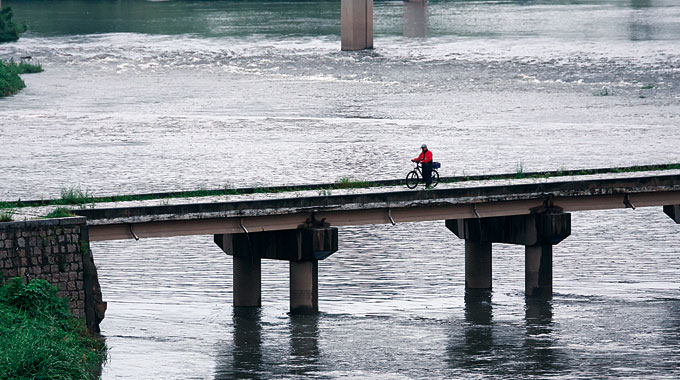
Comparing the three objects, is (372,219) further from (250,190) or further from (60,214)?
(60,214)

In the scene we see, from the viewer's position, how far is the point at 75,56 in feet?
399

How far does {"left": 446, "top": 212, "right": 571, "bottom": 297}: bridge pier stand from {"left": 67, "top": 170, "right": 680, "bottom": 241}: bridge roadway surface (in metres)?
0.49

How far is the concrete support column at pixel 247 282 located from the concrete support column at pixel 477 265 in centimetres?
618

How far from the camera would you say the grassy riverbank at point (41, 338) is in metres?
25.4

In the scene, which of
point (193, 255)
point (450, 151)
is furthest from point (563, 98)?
point (193, 255)

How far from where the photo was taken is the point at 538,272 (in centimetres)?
3669

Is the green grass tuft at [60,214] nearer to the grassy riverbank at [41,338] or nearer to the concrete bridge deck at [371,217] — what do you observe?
the concrete bridge deck at [371,217]

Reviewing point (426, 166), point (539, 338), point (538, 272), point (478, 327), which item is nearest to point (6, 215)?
point (426, 166)

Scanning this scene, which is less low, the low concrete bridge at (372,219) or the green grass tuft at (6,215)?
the green grass tuft at (6,215)

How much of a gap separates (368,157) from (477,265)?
26113 mm

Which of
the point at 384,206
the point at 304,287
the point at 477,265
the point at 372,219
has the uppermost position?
the point at 384,206

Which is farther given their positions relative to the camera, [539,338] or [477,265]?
[477,265]

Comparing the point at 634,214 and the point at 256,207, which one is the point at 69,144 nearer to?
the point at 634,214

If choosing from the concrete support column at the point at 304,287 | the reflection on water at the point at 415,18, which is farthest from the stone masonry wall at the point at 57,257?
the reflection on water at the point at 415,18
